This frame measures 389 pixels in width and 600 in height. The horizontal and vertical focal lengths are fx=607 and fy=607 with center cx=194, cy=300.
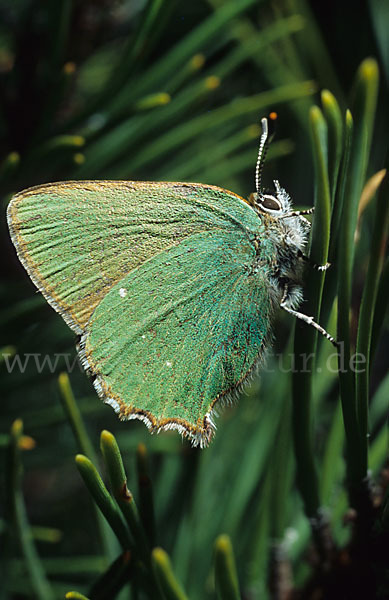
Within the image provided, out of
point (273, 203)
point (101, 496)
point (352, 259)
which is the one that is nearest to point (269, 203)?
point (273, 203)

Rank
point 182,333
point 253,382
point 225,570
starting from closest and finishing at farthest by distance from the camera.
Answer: point 225,570, point 182,333, point 253,382

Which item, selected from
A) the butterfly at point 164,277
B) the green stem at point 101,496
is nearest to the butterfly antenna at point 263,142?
the butterfly at point 164,277

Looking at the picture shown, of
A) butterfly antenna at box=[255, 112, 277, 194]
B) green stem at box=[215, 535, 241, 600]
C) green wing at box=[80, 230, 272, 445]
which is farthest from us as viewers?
butterfly antenna at box=[255, 112, 277, 194]

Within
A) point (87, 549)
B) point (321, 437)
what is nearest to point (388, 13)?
point (321, 437)

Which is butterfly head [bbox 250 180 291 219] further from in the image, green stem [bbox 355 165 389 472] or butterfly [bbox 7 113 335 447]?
green stem [bbox 355 165 389 472]

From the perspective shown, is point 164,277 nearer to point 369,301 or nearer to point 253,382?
point 253,382

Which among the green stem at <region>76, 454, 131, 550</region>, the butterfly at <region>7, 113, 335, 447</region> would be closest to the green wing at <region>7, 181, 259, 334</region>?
the butterfly at <region>7, 113, 335, 447</region>

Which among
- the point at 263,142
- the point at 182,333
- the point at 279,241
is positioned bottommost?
the point at 182,333
